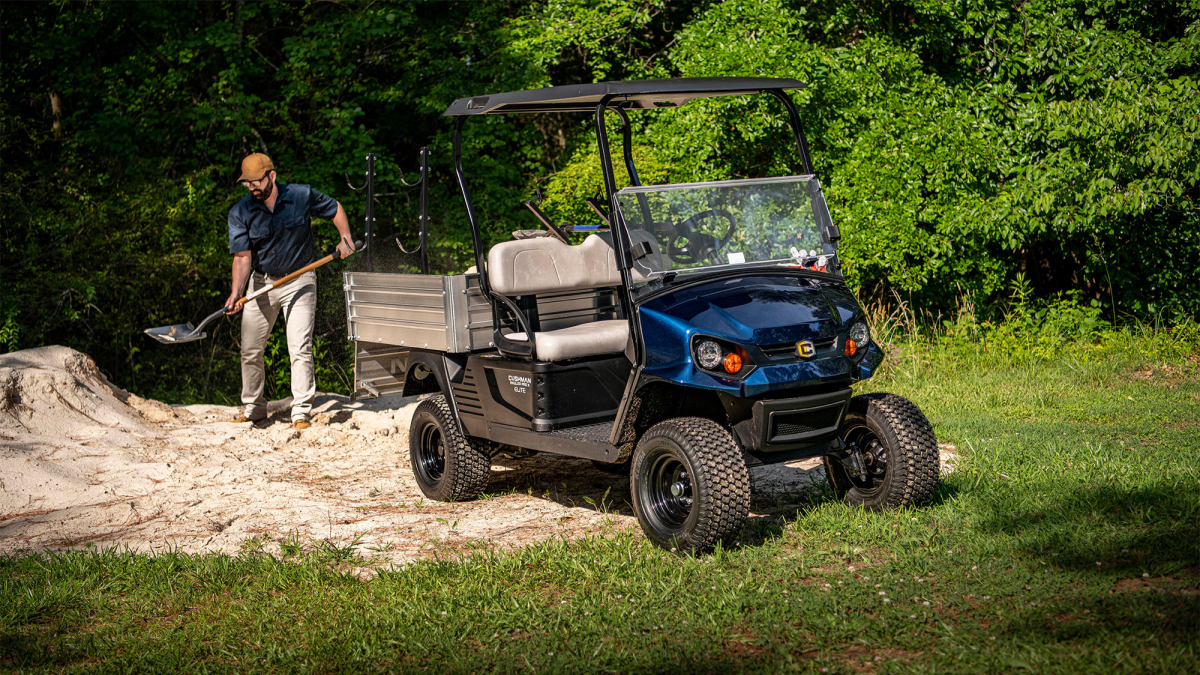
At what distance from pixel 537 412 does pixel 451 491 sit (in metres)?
0.93

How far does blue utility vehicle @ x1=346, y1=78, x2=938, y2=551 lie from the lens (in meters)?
4.31

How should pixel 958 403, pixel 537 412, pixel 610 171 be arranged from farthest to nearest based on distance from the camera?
1. pixel 958 403
2. pixel 537 412
3. pixel 610 171

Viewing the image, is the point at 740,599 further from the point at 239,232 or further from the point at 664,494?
the point at 239,232

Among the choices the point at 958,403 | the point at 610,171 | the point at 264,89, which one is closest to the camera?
the point at 610,171

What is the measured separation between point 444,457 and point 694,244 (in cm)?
192

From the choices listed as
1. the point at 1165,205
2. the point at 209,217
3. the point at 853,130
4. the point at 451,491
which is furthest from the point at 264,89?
the point at 1165,205

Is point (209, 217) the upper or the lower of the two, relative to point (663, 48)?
lower

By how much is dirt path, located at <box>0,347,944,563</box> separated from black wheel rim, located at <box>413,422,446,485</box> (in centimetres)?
18

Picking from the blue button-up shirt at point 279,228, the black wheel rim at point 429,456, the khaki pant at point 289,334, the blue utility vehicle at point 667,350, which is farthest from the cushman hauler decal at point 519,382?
the blue button-up shirt at point 279,228

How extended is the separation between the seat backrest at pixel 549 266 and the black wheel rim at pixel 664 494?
1.27 meters

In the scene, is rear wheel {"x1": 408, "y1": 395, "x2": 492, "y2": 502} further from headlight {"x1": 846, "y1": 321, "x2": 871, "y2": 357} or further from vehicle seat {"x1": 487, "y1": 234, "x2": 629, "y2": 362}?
headlight {"x1": 846, "y1": 321, "x2": 871, "y2": 357}

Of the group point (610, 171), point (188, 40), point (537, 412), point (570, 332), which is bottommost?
point (537, 412)

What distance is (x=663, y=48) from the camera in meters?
11.8

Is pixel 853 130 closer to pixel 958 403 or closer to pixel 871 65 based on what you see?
pixel 871 65
